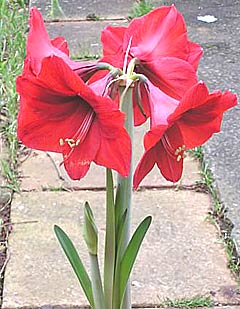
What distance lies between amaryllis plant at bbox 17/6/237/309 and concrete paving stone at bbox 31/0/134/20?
310 cm

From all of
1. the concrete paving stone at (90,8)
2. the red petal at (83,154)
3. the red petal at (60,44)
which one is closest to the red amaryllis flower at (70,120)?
the red petal at (83,154)

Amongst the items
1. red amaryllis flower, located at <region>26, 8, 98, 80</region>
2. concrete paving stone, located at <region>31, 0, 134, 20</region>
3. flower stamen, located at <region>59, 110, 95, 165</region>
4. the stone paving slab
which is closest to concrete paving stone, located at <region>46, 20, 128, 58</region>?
the stone paving slab

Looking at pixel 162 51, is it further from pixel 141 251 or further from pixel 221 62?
pixel 221 62

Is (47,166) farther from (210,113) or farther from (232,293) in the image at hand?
(210,113)

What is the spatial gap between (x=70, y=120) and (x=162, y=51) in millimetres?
224

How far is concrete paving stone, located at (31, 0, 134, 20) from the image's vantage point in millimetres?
4570

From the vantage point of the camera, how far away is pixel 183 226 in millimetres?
2520

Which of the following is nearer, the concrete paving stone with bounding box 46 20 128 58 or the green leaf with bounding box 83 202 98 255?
the green leaf with bounding box 83 202 98 255

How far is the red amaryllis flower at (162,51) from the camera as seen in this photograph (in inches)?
53.8

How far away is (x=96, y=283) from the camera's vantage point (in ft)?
4.93

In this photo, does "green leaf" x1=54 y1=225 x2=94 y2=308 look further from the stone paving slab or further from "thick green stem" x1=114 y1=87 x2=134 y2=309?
the stone paving slab

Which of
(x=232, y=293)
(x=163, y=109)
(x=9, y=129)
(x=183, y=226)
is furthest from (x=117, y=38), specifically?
(x=9, y=129)

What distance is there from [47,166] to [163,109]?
168 cm

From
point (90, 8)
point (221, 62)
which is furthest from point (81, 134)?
point (90, 8)
